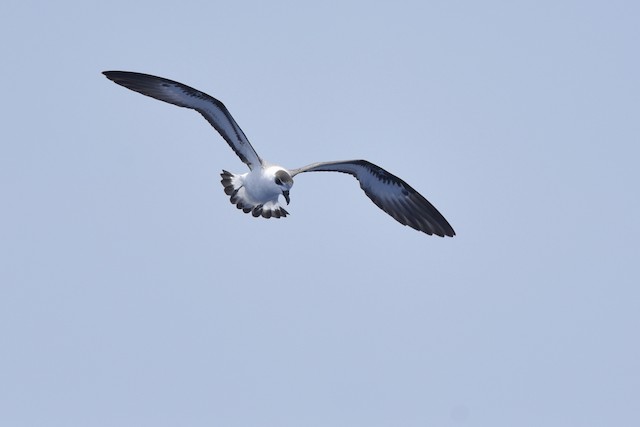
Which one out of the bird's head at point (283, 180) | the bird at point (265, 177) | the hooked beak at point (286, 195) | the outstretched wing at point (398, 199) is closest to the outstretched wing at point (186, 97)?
the bird at point (265, 177)

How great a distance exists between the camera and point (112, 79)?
82.0 feet

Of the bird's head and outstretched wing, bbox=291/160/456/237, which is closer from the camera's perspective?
the bird's head

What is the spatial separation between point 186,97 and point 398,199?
5.21 metres

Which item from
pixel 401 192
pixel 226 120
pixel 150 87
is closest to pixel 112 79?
pixel 150 87

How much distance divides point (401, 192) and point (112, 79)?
6.73m

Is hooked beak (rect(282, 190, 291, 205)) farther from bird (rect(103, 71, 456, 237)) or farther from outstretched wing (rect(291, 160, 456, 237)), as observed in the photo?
outstretched wing (rect(291, 160, 456, 237))

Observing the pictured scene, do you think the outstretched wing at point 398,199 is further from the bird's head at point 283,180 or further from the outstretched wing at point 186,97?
the outstretched wing at point 186,97

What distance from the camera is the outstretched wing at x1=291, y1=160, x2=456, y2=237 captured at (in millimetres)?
25812

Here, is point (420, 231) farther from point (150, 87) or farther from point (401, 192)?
point (150, 87)

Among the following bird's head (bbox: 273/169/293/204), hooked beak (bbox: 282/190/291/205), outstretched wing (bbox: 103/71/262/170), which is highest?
outstretched wing (bbox: 103/71/262/170)

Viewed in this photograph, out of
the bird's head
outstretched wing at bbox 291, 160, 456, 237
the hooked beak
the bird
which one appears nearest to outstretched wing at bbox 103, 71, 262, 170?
the bird

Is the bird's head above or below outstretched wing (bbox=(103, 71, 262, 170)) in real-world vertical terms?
below

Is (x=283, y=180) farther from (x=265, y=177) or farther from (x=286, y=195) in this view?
(x=265, y=177)

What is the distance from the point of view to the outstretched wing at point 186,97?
2491 centimetres
